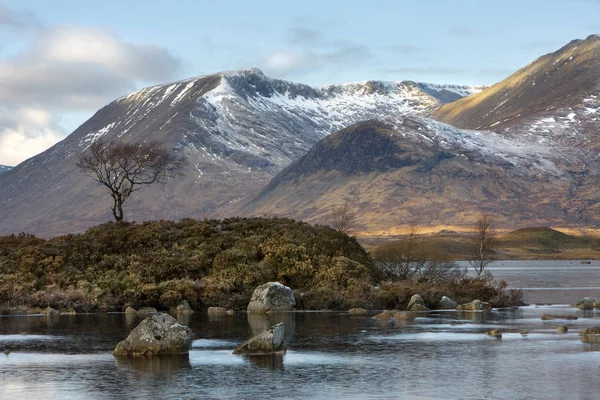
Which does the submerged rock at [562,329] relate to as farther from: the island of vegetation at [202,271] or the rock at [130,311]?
the rock at [130,311]

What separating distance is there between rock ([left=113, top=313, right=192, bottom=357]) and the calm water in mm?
665

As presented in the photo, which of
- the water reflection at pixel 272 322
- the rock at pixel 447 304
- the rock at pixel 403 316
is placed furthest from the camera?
the rock at pixel 447 304

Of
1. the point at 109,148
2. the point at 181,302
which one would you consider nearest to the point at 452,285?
the point at 181,302

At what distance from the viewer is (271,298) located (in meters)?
54.4

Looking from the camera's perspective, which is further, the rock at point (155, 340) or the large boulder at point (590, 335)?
the large boulder at point (590, 335)

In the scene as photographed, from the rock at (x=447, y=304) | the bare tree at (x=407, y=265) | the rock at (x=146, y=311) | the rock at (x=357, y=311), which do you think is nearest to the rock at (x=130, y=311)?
the rock at (x=146, y=311)

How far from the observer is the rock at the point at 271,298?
177 ft

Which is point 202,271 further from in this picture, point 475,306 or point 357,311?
point 475,306

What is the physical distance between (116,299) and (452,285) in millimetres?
22632

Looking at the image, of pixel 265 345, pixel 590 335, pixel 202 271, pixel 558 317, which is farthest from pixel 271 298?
pixel 590 335

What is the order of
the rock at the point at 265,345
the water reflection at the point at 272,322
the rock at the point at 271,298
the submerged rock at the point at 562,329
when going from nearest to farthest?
the rock at the point at 265,345, the water reflection at the point at 272,322, the submerged rock at the point at 562,329, the rock at the point at 271,298

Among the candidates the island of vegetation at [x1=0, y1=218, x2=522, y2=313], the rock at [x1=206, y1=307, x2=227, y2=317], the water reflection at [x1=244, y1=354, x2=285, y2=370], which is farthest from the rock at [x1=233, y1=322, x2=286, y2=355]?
the island of vegetation at [x1=0, y1=218, x2=522, y2=313]

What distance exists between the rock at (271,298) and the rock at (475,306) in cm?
1103

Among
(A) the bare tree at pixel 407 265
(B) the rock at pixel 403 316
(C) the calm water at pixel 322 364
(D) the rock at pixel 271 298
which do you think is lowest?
(C) the calm water at pixel 322 364
